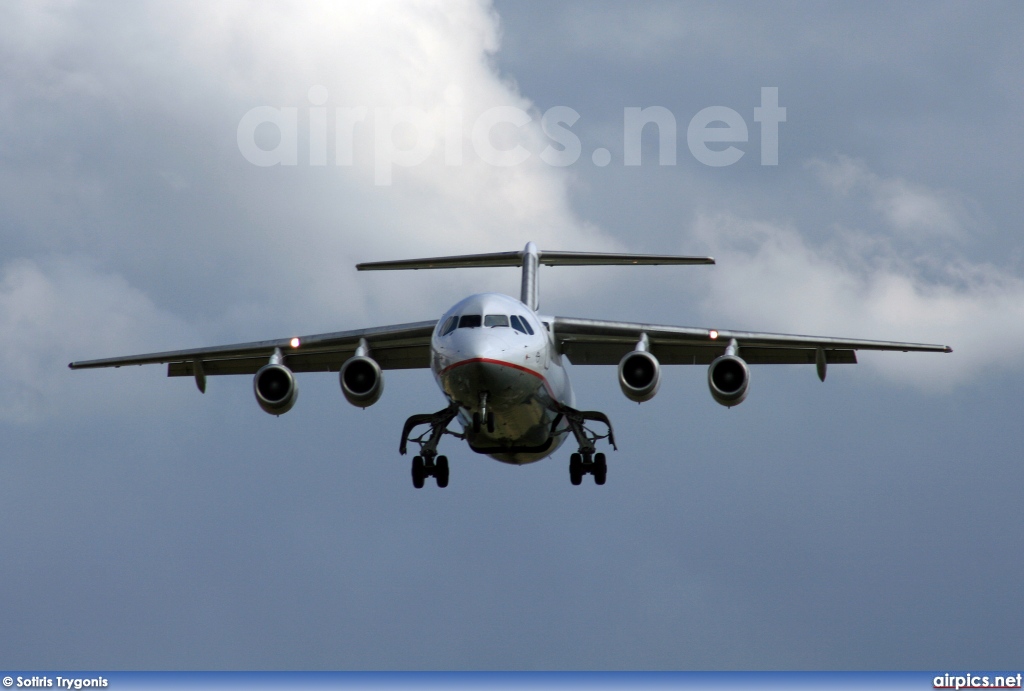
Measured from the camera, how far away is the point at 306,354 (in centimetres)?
2275

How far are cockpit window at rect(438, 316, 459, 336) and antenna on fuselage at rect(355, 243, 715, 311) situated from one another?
372 centimetres

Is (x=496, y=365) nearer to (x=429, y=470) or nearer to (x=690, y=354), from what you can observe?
(x=429, y=470)

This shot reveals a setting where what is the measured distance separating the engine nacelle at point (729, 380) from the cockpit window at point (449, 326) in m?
3.89

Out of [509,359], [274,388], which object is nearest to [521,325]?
[509,359]

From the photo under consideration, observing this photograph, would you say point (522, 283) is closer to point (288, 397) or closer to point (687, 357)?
point (687, 357)

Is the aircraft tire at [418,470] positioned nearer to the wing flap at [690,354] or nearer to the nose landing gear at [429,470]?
the nose landing gear at [429,470]

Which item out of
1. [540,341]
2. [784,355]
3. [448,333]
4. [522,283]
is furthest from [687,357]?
[448,333]

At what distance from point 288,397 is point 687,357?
22.2 feet

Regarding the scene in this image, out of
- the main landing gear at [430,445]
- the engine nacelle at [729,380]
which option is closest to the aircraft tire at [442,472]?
the main landing gear at [430,445]

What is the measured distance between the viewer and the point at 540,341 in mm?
18625

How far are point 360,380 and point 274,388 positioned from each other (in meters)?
1.34

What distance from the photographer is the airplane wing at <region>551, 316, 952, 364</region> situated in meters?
20.5

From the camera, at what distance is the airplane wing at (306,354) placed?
21203mm

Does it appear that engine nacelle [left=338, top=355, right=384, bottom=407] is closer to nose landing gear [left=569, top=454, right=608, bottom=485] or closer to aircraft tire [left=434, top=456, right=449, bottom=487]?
aircraft tire [left=434, top=456, right=449, bottom=487]
